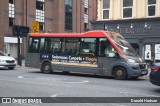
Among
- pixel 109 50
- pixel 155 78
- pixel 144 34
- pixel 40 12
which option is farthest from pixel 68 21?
pixel 155 78

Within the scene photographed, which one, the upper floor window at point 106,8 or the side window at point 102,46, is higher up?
the upper floor window at point 106,8

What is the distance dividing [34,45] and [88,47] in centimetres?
413

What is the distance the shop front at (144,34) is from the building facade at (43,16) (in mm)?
12926

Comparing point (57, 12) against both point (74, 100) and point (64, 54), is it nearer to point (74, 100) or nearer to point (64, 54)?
point (64, 54)

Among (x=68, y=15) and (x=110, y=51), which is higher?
(x=68, y=15)

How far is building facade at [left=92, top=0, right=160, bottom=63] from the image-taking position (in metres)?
23.3

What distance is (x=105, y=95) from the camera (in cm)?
1042

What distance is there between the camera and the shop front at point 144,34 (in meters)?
23.2

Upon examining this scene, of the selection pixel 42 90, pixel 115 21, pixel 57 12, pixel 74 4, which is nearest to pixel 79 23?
pixel 74 4

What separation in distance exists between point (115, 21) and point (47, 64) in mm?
8506

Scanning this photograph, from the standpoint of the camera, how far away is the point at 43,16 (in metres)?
47.6

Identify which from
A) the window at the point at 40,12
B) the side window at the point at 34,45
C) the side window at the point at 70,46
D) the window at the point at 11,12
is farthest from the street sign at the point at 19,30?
the window at the point at 40,12

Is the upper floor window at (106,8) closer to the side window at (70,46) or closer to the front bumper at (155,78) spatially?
the side window at (70,46)

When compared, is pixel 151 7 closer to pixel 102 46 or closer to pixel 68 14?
pixel 102 46
